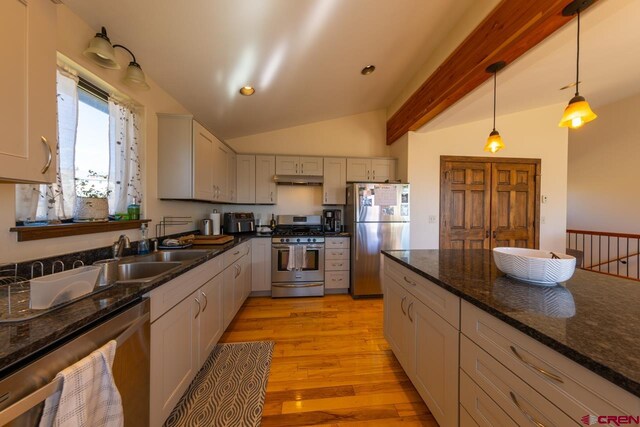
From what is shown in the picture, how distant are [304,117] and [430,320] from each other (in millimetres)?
3276

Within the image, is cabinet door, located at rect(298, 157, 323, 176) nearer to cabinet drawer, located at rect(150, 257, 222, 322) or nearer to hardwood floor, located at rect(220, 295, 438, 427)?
hardwood floor, located at rect(220, 295, 438, 427)

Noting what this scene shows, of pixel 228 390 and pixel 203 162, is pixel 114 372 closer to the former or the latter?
pixel 228 390

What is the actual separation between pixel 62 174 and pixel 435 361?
2464 millimetres

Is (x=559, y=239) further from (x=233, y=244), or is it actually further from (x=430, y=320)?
(x=233, y=244)

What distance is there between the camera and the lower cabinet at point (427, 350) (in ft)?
3.69

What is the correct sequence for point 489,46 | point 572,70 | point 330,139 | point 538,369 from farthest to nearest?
point 330,139 < point 572,70 < point 489,46 < point 538,369

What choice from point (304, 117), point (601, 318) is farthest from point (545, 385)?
point (304, 117)

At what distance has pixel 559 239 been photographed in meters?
3.64

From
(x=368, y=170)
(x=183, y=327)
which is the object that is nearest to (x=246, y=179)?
(x=368, y=170)

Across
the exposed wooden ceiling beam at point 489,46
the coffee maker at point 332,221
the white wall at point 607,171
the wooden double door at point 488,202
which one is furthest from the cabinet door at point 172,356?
the white wall at point 607,171

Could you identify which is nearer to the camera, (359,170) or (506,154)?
(506,154)

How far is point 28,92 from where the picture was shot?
2.95 ft

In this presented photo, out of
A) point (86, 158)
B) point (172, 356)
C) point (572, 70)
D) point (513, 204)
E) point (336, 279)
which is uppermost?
point (572, 70)

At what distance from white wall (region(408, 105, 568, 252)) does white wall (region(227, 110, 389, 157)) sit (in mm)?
793
